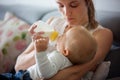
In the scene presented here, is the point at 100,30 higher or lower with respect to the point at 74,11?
lower

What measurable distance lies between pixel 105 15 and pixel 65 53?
1.53ft

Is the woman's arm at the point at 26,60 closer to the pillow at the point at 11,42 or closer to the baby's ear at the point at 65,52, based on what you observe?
the pillow at the point at 11,42

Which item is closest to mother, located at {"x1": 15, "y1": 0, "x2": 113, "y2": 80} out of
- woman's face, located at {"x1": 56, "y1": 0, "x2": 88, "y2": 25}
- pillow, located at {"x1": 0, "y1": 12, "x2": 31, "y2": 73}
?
woman's face, located at {"x1": 56, "y1": 0, "x2": 88, "y2": 25}

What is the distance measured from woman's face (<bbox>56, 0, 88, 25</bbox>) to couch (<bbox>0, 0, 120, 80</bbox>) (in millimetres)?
153

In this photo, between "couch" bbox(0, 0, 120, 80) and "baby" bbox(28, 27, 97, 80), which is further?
"couch" bbox(0, 0, 120, 80)

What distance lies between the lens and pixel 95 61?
4.40ft

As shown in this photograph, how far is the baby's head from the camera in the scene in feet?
3.91

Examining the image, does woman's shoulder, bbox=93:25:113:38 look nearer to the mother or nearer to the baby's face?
the mother

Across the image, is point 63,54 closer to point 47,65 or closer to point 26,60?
point 47,65

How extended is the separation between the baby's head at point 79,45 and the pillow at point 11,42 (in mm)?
725

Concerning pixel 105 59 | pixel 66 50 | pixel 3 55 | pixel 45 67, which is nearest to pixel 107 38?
pixel 105 59

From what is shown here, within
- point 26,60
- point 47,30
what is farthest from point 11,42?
point 47,30

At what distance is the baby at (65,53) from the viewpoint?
46.1 inches

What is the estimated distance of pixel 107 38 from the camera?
55.6 inches
